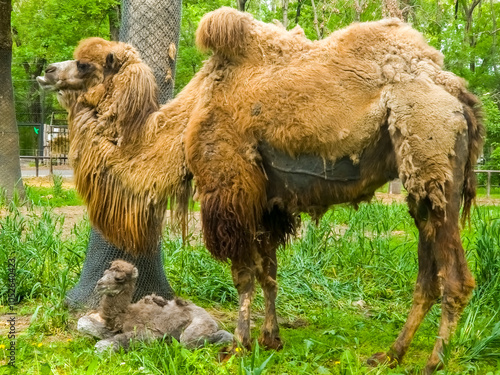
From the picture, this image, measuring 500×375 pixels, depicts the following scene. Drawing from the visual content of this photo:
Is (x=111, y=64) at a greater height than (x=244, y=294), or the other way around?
(x=111, y=64)

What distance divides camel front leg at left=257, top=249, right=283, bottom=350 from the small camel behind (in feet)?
0.96

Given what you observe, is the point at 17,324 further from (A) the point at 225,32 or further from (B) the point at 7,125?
(B) the point at 7,125

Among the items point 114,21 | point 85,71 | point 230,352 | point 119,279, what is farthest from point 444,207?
point 114,21

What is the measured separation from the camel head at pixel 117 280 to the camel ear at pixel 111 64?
1456 mm

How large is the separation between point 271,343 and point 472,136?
2.13m

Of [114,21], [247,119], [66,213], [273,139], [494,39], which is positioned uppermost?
[114,21]

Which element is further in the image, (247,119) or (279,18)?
(279,18)

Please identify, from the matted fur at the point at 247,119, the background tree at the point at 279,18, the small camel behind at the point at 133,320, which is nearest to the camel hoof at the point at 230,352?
the small camel behind at the point at 133,320

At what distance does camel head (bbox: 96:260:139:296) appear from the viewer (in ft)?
15.1

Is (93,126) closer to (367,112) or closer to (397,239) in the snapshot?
(367,112)

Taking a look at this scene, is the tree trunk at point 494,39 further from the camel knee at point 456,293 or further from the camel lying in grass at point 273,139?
the camel knee at point 456,293

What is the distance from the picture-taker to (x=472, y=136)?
4223 millimetres

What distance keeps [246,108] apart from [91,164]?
1.26 m

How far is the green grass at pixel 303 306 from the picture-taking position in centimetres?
421
